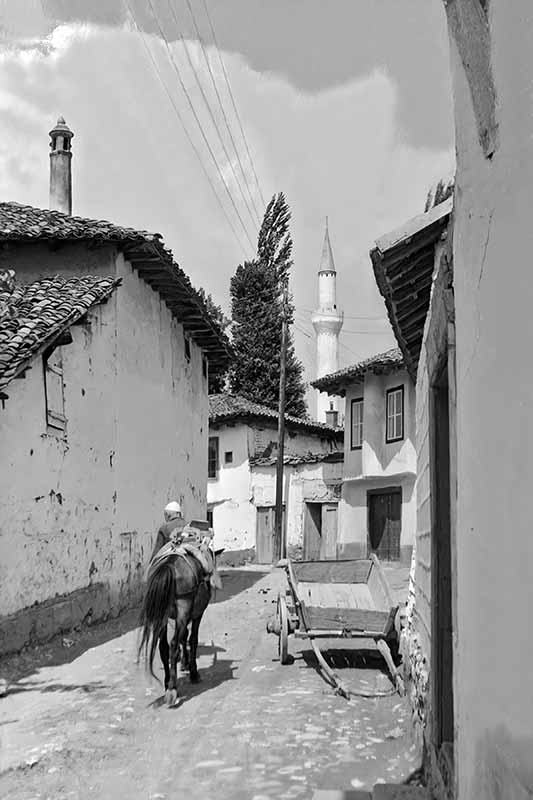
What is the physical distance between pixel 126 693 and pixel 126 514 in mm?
6345

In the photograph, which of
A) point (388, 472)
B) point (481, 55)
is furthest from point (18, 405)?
point (388, 472)

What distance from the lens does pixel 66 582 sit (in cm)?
1123

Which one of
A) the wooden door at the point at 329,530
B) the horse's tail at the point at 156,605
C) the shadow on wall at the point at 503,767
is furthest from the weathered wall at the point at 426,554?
the wooden door at the point at 329,530

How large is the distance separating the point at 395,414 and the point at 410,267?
1731 cm

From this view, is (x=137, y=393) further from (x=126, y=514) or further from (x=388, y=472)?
(x=388, y=472)

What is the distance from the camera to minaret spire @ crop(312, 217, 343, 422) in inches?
1729

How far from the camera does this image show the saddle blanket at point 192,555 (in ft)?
26.6

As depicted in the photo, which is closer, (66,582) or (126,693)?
(126,693)

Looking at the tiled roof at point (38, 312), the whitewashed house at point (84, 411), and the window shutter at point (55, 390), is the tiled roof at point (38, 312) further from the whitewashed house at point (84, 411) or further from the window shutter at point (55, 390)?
the window shutter at point (55, 390)

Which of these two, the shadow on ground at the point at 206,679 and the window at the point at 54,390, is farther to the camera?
the window at the point at 54,390

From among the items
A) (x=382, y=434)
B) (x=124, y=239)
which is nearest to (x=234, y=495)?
(x=382, y=434)

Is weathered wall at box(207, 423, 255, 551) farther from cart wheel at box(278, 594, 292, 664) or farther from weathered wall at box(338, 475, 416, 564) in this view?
cart wheel at box(278, 594, 292, 664)

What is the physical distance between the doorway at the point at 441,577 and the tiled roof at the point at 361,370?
16.7 meters

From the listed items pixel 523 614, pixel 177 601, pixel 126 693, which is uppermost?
pixel 523 614
